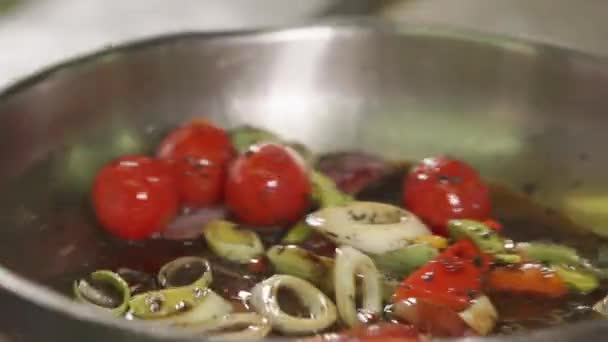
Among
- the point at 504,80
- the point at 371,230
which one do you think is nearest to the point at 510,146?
the point at 504,80

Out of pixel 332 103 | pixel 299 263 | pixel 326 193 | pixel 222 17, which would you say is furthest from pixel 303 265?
pixel 222 17

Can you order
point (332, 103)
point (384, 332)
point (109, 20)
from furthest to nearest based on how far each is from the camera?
point (109, 20)
point (332, 103)
point (384, 332)

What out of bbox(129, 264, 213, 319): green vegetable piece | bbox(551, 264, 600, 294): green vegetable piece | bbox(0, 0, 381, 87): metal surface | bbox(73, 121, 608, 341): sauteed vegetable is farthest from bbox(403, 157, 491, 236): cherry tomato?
bbox(0, 0, 381, 87): metal surface

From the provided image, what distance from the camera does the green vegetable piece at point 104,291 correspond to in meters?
0.63

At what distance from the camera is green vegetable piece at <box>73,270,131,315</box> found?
2.08ft

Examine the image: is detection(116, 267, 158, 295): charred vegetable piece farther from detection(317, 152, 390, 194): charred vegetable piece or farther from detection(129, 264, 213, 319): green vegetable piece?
detection(317, 152, 390, 194): charred vegetable piece

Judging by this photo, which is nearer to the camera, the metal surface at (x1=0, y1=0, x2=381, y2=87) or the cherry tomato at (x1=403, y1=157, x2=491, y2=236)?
the cherry tomato at (x1=403, y1=157, x2=491, y2=236)

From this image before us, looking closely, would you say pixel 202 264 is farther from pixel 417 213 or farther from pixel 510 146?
pixel 510 146

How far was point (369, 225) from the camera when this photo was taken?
0.70 metres

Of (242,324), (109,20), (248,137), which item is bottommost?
(242,324)

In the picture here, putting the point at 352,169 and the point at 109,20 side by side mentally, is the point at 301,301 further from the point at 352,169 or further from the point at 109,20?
the point at 109,20

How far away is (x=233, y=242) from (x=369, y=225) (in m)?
0.10

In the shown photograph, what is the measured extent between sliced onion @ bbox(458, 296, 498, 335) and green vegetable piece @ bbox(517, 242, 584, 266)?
3.6 inches

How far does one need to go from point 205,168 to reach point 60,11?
0.37 meters
